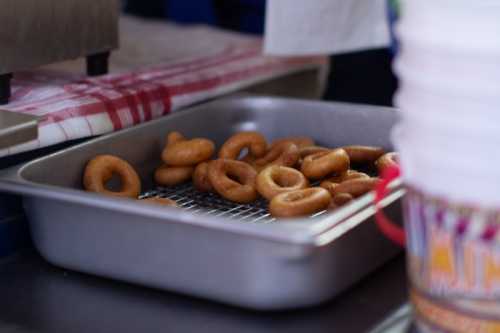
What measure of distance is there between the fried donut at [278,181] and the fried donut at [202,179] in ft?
0.28

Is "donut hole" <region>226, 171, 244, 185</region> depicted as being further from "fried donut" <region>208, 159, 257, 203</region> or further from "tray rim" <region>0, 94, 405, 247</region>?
"tray rim" <region>0, 94, 405, 247</region>

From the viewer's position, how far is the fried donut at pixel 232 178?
0.99 metres

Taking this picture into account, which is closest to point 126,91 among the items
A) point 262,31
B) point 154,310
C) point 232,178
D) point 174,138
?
point 174,138

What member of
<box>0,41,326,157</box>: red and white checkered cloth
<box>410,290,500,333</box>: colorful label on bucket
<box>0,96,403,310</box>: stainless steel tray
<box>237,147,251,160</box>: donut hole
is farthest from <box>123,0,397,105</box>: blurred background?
<box>410,290,500,333</box>: colorful label on bucket

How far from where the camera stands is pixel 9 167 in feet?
3.08

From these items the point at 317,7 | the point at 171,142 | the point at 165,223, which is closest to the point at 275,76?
the point at 317,7

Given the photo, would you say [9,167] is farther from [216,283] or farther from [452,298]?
[452,298]

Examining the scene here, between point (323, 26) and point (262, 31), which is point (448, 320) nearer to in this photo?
point (323, 26)

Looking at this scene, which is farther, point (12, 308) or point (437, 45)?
point (12, 308)

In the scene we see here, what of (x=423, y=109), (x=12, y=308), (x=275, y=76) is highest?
(x=423, y=109)

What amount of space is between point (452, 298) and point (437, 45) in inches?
7.2

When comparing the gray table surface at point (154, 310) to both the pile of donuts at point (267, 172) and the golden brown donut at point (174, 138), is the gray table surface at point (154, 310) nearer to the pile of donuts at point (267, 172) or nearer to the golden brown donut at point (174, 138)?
the pile of donuts at point (267, 172)

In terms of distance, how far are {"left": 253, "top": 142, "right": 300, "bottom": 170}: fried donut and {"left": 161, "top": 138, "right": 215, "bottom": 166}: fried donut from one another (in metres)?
0.07

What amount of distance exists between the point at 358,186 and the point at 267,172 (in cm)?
12
